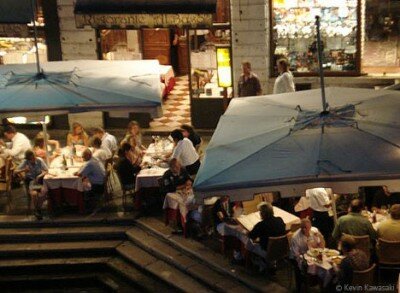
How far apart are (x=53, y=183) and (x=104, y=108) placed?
179 cm

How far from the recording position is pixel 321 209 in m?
11.3

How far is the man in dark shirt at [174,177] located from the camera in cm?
1235

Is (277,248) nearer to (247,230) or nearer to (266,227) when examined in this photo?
(266,227)

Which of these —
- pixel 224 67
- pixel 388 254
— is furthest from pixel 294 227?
pixel 224 67

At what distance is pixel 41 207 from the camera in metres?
13.6

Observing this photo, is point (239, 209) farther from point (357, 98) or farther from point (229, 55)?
point (229, 55)

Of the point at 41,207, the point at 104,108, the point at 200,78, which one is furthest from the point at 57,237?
the point at 200,78

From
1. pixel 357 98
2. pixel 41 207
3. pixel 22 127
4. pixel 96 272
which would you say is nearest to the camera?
pixel 357 98

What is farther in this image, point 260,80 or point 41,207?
point 260,80

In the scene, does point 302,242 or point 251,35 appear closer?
point 302,242

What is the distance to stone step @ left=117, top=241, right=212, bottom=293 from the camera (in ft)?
36.9

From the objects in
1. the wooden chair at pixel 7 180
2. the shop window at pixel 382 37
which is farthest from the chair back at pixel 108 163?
the shop window at pixel 382 37

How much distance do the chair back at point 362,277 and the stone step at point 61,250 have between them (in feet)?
15.4

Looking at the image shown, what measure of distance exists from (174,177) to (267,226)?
2.53 metres
